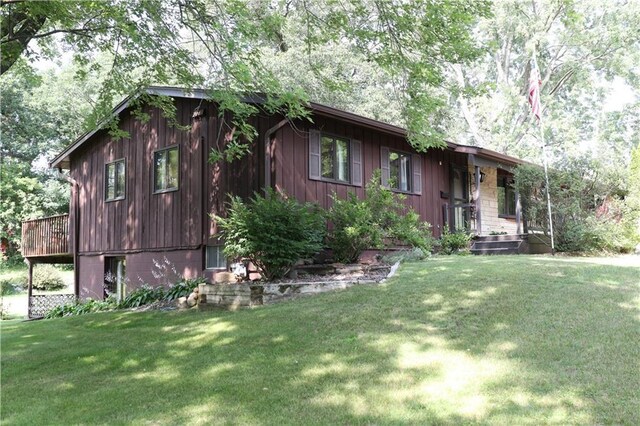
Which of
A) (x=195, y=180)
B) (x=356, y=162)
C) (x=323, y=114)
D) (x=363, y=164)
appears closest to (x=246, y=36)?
(x=323, y=114)

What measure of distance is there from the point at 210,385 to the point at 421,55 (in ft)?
19.5

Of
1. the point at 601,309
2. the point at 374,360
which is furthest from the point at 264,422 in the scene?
the point at 601,309

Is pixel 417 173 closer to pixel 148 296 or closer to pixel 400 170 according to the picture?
pixel 400 170

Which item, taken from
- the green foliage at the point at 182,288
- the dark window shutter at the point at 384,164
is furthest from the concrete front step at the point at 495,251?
the green foliage at the point at 182,288

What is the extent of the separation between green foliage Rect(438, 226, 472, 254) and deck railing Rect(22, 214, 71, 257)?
37.2ft

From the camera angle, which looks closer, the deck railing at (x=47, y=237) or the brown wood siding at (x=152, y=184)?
the brown wood siding at (x=152, y=184)

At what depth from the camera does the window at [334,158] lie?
11.6 meters

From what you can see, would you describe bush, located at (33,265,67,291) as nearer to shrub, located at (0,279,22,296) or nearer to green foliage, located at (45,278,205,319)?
shrub, located at (0,279,22,296)

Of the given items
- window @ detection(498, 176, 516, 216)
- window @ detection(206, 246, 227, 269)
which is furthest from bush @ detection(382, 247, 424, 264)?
window @ detection(498, 176, 516, 216)

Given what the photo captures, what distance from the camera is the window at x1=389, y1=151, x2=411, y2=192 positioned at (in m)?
13.5

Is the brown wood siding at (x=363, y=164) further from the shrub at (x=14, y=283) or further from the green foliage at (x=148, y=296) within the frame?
the shrub at (x=14, y=283)

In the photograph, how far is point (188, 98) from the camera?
12016 millimetres

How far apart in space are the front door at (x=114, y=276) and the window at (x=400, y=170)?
7.80m

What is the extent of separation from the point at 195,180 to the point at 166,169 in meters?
1.30
